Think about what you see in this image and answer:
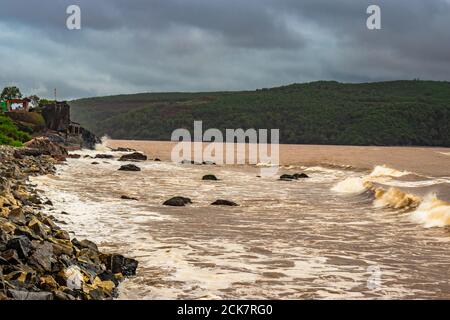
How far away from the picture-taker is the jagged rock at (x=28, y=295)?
8.05m

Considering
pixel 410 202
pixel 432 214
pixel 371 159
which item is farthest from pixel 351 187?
pixel 371 159

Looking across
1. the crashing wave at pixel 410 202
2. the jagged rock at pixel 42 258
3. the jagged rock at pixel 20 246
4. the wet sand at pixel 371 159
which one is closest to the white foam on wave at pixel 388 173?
the wet sand at pixel 371 159

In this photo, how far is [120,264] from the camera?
1166cm

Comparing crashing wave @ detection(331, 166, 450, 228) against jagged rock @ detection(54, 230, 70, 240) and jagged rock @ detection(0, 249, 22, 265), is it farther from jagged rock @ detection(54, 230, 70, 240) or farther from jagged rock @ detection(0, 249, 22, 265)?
jagged rock @ detection(0, 249, 22, 265)

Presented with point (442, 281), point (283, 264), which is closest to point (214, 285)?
point (283, 264)

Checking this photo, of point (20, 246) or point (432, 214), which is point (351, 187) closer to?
point (432, 214)

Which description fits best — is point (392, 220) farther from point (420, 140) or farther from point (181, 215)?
point (420, 140)

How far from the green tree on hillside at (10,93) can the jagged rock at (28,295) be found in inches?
4810

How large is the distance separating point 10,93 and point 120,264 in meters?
120

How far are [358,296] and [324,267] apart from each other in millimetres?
2416

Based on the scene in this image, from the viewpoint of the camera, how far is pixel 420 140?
574 ft

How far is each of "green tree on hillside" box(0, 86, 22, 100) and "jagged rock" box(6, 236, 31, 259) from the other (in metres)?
120

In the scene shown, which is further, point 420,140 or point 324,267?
point 420,140

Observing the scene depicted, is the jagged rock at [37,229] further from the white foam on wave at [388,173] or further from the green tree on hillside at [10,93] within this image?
the green tree on hillside at [10,93]
